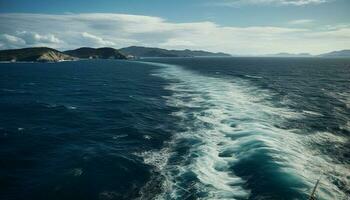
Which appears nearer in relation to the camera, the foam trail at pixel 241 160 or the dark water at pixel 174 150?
the foam trail at pixel 241 160

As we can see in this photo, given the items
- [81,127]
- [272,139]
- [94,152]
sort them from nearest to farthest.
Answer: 1. [94,152]
2. [272,139]
3. [81,127]

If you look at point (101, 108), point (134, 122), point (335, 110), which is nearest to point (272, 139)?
point (134, 122)

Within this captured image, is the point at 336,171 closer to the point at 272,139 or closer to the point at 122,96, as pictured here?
the point at 272,139

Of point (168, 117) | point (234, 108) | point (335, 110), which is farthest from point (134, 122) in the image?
point (335, 110)

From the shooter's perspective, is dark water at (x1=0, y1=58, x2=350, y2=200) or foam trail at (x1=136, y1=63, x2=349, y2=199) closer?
foam trail at (x1=136, y1=63, x2=349, y2=199)

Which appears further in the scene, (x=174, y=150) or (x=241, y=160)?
(x=174, y=150)

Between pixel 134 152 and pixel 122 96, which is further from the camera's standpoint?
pixel 122 96

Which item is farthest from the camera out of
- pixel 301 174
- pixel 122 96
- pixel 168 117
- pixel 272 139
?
pixel 122 96

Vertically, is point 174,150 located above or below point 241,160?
below
